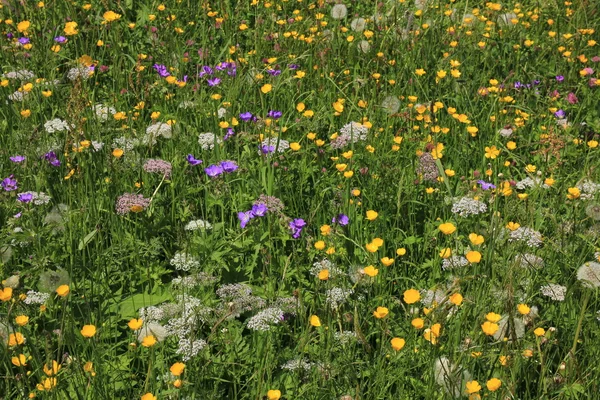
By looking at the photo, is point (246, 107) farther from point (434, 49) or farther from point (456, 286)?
point (456, 286)

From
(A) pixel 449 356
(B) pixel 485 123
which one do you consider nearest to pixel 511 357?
(A) pixel 449 356

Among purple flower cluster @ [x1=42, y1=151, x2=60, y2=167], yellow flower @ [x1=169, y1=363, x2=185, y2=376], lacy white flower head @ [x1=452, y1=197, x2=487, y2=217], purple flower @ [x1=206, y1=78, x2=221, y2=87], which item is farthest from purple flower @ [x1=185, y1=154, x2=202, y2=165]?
yellow flower @ [x1=169, y1=363, x2=185, y2=376]

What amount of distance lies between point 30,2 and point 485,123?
278 centimetres

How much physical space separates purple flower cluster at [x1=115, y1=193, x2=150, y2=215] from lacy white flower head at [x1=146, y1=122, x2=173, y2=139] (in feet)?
1.47

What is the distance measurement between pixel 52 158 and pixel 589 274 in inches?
77.8

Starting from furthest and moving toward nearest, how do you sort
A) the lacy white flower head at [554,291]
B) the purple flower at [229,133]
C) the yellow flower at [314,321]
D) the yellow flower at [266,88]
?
the yellow flower at [266,88]
the purple flower at [229,133]
the lacy white flower head at [554,291]
the yellow flower at [314,321]

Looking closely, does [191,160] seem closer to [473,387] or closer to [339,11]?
[473,387]

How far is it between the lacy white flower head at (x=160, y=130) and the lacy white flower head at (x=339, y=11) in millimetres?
1609

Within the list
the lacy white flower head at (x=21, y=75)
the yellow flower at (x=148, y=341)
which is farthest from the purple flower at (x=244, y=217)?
the lacy white flower head at (x=21, y=75)

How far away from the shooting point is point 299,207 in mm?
2996

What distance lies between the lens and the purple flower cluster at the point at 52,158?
293 centimetres

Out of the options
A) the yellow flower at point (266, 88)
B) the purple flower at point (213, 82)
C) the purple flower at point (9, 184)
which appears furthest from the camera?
the purple flower at point (213, 82)

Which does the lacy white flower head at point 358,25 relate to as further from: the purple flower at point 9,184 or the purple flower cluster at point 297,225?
the purple flower at point 9,184

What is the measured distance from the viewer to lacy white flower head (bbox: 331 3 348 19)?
14.6ft
